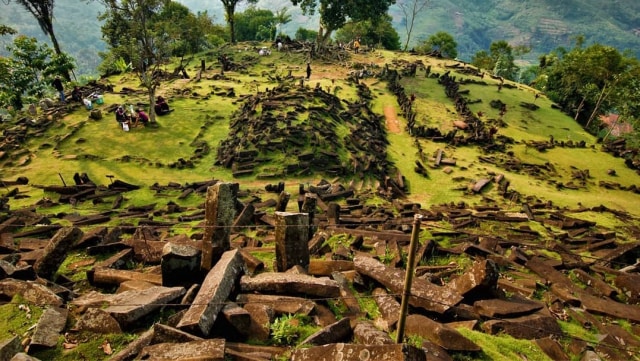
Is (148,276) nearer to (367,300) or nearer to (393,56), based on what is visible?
(367,300)

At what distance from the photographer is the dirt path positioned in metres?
27.9

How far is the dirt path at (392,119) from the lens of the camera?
27938mm

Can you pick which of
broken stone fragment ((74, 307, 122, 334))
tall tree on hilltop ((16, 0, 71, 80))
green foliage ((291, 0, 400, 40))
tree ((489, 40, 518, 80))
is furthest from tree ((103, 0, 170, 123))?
tree ((489, 40, 518, 80))

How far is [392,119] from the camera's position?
29781 millimetres

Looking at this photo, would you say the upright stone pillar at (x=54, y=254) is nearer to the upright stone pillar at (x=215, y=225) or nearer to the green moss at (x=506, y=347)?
the upright stone pillar at (x=215, y=225)

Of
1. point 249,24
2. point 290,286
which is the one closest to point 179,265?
point 290,286

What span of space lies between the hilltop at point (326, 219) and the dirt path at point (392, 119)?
0.23m

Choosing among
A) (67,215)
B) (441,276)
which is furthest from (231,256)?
(67,215)

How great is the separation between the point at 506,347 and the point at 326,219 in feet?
23.4

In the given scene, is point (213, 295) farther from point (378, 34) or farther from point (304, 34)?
point (304, 34)

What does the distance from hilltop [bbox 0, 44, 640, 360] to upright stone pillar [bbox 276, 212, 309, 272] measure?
0.55 feet

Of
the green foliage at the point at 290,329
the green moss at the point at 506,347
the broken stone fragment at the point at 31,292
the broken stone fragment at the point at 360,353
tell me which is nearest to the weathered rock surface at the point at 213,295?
the green foliage at the point at 290,329

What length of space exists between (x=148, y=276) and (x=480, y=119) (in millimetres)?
32719

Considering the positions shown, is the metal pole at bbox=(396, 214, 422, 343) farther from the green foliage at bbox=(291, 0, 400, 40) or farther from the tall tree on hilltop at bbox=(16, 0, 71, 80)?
the green foliage at bbox=(291, 0, 400, 40)
